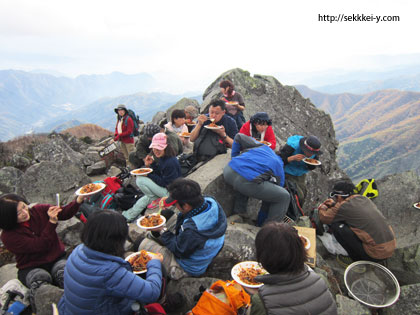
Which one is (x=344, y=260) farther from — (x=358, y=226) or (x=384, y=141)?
(x=384, y=141)

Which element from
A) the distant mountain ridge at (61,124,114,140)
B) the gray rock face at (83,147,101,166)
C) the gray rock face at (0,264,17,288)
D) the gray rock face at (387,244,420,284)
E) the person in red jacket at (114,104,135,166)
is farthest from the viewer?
the distant mountain ridge at (61,124,114,140)

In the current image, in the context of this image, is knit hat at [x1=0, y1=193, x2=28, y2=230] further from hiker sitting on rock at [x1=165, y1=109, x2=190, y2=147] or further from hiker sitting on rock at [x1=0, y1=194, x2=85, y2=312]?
hiker sitting on rock at [x1=165, y1=109, x2=190, y2=147]

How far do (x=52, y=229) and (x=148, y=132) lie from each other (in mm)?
3868

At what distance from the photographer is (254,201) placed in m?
6.86

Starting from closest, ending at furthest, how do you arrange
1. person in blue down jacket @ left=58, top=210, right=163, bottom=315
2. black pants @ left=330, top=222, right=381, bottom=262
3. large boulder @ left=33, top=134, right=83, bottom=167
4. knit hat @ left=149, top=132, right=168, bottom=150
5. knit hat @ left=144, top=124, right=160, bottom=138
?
person in blue down jacket @ left=58, top=210, right=163, bottom=315 → black pants @ left=330, top=222, right=381, bottom=262 → knit hat @ left=149, top=132, right=168, bottom=150 → knit hat @ left=144, top=124, right=160, bottom=138 → large boulder @ left=33, top=134, right=83, bottom=167

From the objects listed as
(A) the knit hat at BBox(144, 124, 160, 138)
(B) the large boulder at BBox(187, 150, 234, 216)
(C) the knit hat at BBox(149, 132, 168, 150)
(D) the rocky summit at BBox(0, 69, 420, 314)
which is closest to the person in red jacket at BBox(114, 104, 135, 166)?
(D) the rocky summit at BBox(0, 69, 420, 314)

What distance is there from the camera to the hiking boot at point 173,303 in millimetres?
3557

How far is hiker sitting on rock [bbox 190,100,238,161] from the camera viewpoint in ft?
24.1

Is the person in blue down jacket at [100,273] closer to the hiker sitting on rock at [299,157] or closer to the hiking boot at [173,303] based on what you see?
the hiking boot at [173,303]

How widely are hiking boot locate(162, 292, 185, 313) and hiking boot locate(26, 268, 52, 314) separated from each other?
1889 millimetres

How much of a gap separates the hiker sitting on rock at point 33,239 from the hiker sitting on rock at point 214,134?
13.9 ft

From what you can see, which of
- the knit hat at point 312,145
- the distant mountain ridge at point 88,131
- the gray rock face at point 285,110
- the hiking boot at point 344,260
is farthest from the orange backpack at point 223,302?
the distant mountain ridge at point 88,131

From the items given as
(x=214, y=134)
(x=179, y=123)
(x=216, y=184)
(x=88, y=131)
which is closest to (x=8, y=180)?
(x=179, y=123)

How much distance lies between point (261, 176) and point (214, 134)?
106 inches
